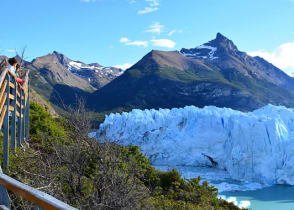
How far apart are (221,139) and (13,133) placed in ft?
59.1

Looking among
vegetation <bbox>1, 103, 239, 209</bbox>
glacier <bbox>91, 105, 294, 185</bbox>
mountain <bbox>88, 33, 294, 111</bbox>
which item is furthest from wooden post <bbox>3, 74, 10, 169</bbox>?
mountain <bbox>88, 33, 294, 111</bbox>

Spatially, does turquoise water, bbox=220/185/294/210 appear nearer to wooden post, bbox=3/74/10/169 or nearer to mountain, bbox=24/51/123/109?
wooden post, bbox=3/74/10/169

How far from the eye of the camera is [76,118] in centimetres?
605

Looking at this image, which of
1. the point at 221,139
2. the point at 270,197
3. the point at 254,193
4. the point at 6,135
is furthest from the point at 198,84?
the point at 6,135

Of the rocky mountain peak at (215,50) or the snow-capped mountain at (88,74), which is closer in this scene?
the rocky mountain peak at (215,50)

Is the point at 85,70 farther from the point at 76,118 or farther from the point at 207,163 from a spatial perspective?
the point at 76,118

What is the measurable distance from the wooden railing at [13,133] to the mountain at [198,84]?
Answer: 194 feet

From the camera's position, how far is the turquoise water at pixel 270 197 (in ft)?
44.5

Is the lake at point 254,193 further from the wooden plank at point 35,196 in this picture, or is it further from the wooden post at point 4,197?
the wooden plank at point 35,196

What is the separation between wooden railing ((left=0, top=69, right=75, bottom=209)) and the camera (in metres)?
1.58

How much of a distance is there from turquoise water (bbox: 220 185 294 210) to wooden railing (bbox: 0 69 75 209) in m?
11.1

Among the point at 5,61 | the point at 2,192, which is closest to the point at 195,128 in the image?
the point at 5,61

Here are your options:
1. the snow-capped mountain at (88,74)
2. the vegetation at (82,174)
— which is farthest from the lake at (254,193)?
the snow-capped mountain at (88,74)

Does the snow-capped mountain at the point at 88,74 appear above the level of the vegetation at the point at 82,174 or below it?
above
